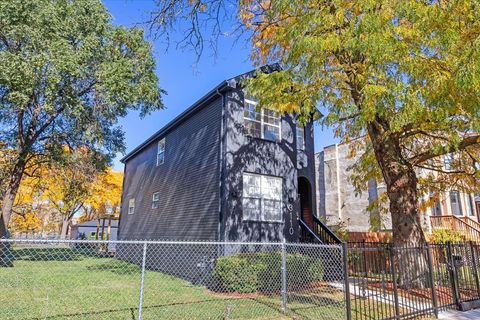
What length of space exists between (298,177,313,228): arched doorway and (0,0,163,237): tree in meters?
8.75

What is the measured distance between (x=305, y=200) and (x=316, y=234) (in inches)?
67.1

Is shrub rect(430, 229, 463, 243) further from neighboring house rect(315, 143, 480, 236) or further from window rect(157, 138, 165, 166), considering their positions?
window rect(157, 138, 165, 166)

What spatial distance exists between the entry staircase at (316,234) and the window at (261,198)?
1.46m

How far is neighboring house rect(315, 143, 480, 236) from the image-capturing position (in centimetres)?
2277

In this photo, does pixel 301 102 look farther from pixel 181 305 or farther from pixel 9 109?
pixel 9 109

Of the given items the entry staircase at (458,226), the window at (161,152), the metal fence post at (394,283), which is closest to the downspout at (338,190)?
the entry staircase at (458,226)

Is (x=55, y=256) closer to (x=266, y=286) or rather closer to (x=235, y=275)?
(x=235, y=275)

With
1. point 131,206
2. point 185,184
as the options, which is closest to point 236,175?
point 185,184

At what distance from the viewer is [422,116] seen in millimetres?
7676

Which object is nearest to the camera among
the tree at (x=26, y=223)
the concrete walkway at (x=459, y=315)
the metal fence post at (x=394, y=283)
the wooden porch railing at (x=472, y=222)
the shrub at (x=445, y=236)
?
the metal fence post at (x=394, y=283)

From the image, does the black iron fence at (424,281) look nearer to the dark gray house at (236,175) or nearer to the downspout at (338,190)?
the dark gray house at (236,175)

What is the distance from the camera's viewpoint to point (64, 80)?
591 inches

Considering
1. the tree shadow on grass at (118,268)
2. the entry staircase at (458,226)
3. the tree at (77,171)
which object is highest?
the tree at (77,171)

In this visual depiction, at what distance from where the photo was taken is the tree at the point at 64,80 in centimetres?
1415
